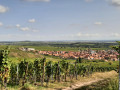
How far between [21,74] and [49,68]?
24.7 ft

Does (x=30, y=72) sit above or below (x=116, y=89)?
below

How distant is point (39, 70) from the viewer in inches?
1362

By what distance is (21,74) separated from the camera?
34.8m

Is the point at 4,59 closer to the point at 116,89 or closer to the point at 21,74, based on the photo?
the point at 21,74

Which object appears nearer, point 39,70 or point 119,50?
point 119,50

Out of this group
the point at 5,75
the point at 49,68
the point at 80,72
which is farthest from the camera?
the point at 80,72

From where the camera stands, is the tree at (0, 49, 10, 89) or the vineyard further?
the vineyard

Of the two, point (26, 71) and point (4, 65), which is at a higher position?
point (4, 65)

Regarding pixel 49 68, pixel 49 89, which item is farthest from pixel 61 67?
pixel 49 89

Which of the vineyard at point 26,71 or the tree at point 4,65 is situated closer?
the tree at point 4,65

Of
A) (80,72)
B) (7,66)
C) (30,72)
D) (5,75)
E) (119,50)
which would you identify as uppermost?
(119,50)

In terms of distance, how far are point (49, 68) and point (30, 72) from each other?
226 inches

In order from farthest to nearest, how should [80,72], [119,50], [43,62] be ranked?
[80,72]
[43,62]
[119,50]

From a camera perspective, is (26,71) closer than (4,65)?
No
